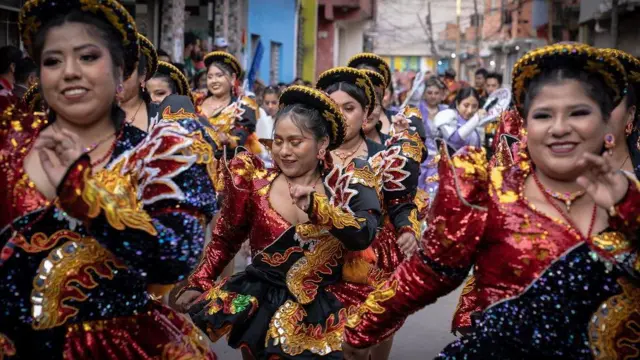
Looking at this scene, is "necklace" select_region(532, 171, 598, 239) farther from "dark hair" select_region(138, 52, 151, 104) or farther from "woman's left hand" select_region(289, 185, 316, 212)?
"dark hair" select_region(138, 52, 151, 104)

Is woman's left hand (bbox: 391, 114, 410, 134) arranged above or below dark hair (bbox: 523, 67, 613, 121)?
below

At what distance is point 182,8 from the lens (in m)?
16.3

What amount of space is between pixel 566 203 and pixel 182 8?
44.5 feet

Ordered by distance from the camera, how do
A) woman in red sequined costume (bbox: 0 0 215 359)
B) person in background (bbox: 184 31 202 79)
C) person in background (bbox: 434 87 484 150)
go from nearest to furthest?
woman in red sequined costume (bbox: 0 0 215 359)
person in background (bbox: 434 87 484 150)
person in background (bbox: 184 31 202 79)

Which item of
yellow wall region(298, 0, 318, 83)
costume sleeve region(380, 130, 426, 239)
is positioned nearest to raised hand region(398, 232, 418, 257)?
costume sleeve region(380, 130, 426, 239)

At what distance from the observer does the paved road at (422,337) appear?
7500 millimetres

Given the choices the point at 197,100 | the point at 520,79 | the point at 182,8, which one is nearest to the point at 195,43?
the point at 182,8

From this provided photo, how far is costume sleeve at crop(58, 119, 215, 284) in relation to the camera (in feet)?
9.68

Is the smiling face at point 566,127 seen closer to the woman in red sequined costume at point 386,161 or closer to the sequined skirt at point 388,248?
the woman in red sequined costume at point 386,161

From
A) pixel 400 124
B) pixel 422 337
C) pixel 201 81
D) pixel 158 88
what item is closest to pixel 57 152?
pixel 400 124

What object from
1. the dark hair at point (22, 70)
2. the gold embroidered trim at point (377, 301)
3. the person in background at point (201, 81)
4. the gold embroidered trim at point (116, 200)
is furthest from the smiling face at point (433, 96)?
the gold embroidered trim at point (116, 200)

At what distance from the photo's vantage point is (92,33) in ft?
10.4

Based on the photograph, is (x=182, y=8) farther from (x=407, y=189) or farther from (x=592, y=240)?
(x=592, y=240)

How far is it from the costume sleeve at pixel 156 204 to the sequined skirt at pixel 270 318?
62.9 inches
